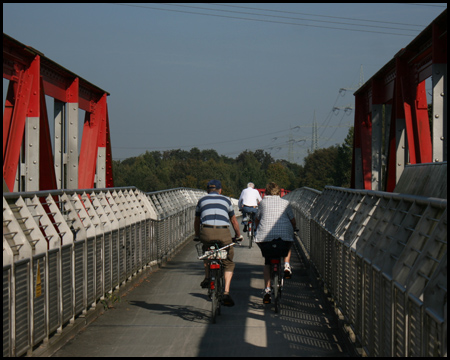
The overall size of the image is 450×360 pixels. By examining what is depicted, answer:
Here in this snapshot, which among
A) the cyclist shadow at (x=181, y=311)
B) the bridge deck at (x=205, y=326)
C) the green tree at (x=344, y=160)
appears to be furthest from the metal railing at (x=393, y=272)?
the green tree at (x=344, y=160)

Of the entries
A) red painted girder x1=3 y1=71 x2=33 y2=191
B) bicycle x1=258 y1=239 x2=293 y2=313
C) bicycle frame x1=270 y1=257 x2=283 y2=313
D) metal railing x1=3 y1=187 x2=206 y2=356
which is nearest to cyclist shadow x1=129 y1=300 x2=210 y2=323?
metal railing x1=3 y1=187 x2=206 y2=356

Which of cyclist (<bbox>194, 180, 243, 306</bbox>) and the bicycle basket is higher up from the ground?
cyclist (<bbox>194, 180, 243, 306</bbox>)

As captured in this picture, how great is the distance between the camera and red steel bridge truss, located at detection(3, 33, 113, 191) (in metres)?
12.0

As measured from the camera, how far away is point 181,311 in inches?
435

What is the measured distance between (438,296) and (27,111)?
9.40m

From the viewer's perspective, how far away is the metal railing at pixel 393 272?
502cm

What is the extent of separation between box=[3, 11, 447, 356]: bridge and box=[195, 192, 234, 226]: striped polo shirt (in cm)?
129

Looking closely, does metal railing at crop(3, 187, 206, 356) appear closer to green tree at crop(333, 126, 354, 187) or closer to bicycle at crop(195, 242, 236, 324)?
bicycle at crop(195, 242, 236, 324)

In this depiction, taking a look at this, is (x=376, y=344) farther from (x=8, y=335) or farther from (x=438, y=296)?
(x=8, y=335)

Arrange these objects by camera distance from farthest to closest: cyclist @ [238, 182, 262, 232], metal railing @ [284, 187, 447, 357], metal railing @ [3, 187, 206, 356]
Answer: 1. cyclist @ [238, 182, 262, 232]
2. metal railing @ [3, 187, 206, 356]
3. metal railing @ [284, 187, 447, 357]

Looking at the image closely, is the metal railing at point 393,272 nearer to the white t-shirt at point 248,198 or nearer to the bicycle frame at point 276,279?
the bicycle frame at point 276,279

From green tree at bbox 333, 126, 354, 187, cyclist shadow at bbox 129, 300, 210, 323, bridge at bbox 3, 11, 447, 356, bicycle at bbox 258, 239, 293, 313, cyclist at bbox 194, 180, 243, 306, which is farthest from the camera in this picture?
green tree at bbox 333, 126, 354, 187

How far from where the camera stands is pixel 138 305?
38.2ft

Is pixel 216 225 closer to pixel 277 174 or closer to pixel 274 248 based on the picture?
pixel 274 248
